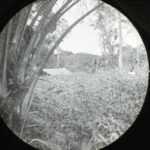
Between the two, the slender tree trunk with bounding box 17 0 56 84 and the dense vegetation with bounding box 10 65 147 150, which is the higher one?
the slender tree trunk with bounding box 17 0 56 84

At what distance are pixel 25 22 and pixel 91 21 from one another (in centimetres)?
33

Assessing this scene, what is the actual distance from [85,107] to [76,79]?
143mm

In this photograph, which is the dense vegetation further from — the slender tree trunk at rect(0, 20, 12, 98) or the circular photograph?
the slender tree trunk at rect(0, 20, 12, 98)

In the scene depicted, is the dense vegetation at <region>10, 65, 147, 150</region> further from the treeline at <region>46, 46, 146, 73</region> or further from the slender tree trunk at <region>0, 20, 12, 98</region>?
the slender tree trunk at <region>0, 20, 12, 98</region>

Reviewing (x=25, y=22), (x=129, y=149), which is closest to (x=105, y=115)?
(x=129, y=149)

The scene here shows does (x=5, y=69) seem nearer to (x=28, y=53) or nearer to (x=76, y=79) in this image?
(x=28, y=53)

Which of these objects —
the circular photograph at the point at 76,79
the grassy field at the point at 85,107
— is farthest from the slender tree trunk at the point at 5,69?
the grassy field at the point at 85,107

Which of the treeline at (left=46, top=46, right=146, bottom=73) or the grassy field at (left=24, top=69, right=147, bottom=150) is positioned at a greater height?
the treeline at (left=46, top=46, right=146, bottom=73)

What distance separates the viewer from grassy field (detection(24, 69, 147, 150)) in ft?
4.80

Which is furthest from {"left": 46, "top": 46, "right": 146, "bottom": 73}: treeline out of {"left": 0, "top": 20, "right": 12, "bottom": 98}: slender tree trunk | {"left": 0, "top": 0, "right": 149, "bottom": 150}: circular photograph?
{"left": 0, "top": 20, "right": 12, "bottom": 98}: slender tree trunk

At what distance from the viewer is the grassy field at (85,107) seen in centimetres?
146

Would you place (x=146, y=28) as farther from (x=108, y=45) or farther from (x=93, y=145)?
(x=93, y=145)

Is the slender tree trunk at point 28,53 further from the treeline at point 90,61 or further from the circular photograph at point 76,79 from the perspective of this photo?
the treeline at point 90,61

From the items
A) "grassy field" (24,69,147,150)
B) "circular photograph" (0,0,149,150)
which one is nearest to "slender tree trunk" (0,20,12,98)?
"circular photograph" (0,0,149,150)
